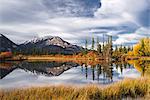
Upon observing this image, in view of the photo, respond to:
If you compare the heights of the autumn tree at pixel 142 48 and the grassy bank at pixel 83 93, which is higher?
the autumn tree at pixel 142 48

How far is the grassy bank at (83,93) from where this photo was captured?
393 inches

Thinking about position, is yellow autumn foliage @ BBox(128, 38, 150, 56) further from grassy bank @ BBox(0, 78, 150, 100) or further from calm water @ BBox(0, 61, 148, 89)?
grassy bank @ BBox(0, 78, 150, 100)

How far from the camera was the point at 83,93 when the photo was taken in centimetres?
1057

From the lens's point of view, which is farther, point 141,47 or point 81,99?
point 141,47

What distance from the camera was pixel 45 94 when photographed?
10.4m

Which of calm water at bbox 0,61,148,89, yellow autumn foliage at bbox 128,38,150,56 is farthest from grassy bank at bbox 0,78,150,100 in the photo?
yellow autumn foliage at bbox 128,38,150,56

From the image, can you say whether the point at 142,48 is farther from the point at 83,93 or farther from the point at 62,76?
the point at 83,93

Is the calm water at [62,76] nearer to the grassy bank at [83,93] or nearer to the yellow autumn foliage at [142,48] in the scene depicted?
the grassy bank at [83,93]

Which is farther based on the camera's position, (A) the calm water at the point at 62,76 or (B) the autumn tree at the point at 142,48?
(B) the autumn tree at the point at 142,48

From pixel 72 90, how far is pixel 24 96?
1.85m

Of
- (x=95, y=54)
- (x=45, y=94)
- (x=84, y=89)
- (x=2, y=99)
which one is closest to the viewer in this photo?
(x=2, y=99)

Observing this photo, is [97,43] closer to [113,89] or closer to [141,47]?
[141,47]

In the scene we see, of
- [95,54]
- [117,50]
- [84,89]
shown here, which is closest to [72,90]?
[84,89]

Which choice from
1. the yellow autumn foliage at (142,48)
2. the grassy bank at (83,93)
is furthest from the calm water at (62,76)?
the yellow autumn foliage at (142,48)
